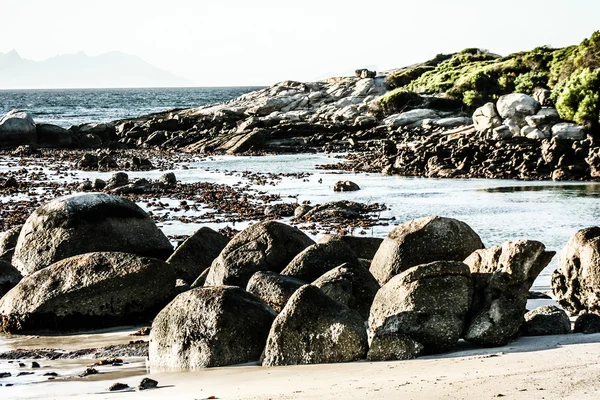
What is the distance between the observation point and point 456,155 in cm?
4125

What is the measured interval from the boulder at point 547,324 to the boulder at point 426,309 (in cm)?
91

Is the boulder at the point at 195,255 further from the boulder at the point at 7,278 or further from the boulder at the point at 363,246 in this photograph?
the boulder at the point at 7,278

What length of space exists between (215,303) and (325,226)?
13.9 meters

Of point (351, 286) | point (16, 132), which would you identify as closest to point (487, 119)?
point (16, 132)

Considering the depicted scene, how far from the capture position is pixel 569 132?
42031mm

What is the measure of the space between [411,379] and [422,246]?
549 centimetres

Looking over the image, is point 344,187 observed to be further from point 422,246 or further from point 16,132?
point 16,132

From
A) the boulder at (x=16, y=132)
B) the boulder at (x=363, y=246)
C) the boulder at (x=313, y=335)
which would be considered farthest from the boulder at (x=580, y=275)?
the boulder at (x=16, y=132)

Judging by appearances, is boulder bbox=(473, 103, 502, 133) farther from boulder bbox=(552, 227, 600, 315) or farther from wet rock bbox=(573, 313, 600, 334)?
wet rock bbox=(573, 313, 600, 334)

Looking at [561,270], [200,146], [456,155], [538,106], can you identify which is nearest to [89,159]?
[200,146]

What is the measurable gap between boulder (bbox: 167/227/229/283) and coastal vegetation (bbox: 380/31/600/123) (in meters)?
31.1

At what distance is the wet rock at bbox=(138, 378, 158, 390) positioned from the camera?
909 centimetres

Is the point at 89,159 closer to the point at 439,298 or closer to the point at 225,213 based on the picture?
the point at 225,213

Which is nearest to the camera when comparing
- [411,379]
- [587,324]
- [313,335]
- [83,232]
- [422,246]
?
[411,379]
